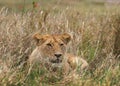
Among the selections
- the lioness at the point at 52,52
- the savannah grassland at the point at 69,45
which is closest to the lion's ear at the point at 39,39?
the lioness at the point at 52,52

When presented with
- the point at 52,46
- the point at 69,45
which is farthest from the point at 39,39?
the point at 69,45

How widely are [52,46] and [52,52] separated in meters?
0.10

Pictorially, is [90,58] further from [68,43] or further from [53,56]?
[53,56]

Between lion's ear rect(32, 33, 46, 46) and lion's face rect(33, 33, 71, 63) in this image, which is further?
lion's ear rect(32, 33, 46, 46)

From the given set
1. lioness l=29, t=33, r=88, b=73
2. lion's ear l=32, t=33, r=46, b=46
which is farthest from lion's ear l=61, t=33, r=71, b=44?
lion's ear l=32, t=33, r=46, b=46

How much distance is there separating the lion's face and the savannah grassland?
0.20 meters

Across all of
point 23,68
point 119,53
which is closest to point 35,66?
point 23,68

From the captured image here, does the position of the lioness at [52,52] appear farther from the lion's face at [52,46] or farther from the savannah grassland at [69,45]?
the savannah grassland at [69,45]

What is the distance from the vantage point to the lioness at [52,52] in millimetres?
6909

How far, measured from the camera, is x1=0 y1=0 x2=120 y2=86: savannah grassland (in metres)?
6.61

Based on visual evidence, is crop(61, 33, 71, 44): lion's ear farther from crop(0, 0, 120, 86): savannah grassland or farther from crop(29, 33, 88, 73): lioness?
crop(0, 0, 120, 86): savannah grassland

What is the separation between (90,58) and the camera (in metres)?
7.85

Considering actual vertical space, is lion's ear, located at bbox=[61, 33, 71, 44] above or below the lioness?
above

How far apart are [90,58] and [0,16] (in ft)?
5.00
